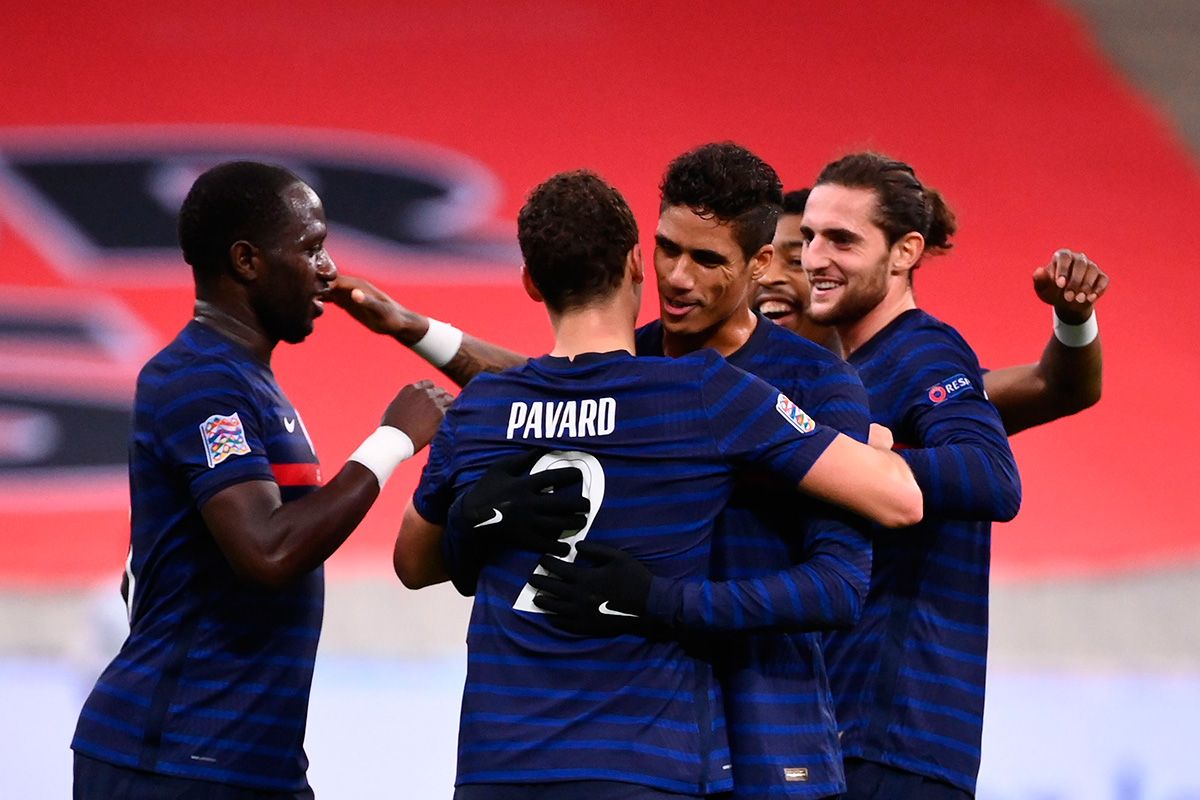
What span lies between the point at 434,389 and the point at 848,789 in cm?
114

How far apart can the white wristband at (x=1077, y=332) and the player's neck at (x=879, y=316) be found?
19.7 inches

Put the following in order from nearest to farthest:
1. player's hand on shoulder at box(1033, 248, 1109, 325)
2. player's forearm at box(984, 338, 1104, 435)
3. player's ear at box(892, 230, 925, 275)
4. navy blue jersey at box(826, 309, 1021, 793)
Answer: navy blue jersey at box(826, 309, 1021, 793) → player's hand on shoulder at box(1033, 248, 1109, 325) → player's ear at box(892, 230, 925, 275) → player's forearm at box(984, 338, 1104, 435)

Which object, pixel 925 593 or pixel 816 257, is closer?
pixel 925 593

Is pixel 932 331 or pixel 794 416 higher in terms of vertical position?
pixel 932 331

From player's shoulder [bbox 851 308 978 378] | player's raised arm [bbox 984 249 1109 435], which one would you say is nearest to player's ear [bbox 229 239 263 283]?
player's shoulder [bbox 851 308 978 378]

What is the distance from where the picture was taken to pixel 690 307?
2.73 meters

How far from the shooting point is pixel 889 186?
328 cm

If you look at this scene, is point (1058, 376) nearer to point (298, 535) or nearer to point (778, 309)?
point (778, 309)

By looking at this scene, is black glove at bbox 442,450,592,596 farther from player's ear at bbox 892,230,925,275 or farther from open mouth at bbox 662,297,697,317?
player's ear at bbox 892,230,925,275

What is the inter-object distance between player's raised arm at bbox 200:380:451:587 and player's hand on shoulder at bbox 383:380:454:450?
0.46 feet

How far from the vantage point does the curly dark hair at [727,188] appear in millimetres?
2695

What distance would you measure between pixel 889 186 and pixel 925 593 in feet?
2.88

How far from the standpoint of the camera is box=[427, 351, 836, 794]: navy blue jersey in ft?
7.76

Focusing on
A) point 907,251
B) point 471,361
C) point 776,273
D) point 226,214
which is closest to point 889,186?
point 907,251
